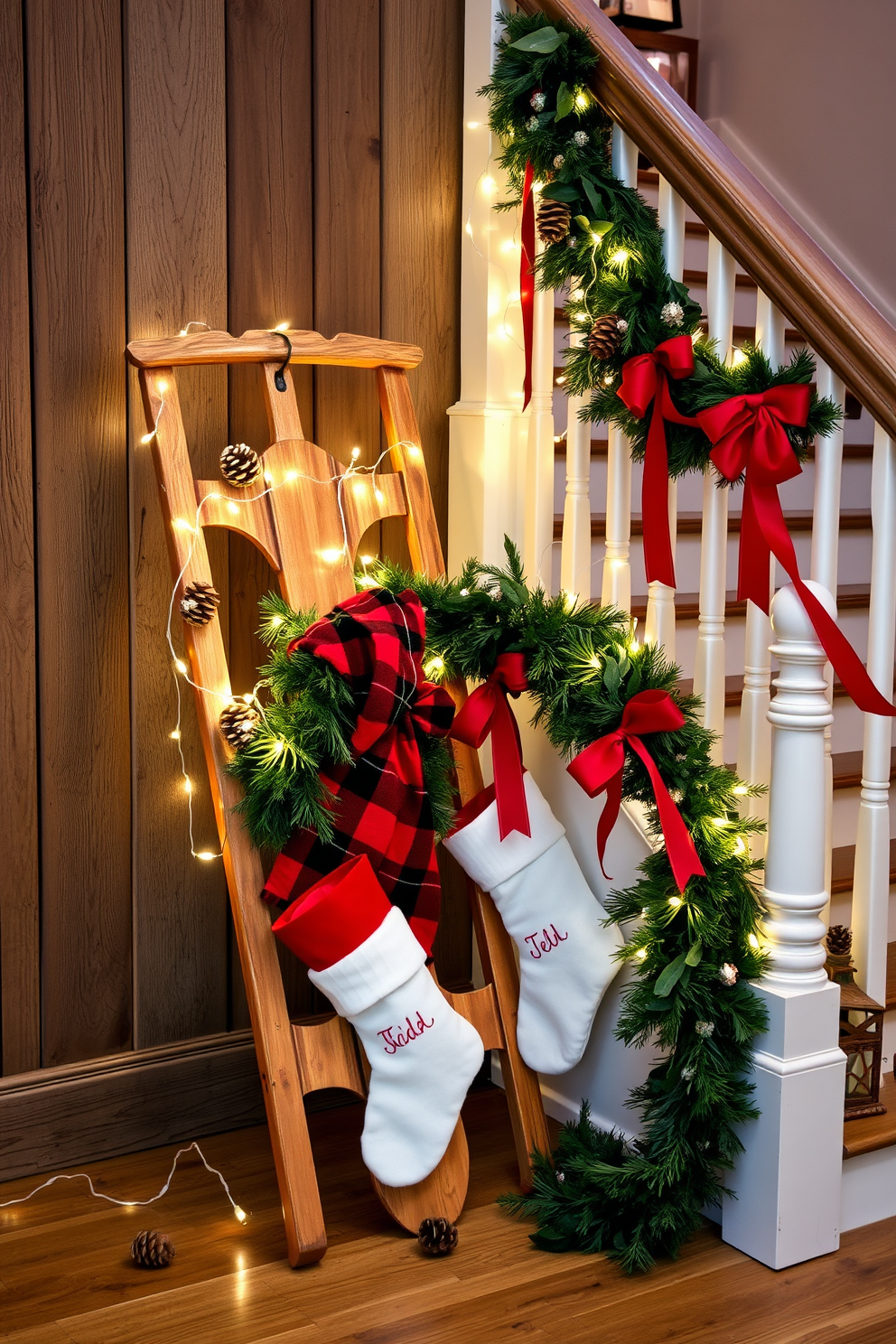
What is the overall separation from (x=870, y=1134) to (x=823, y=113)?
2694 millimetres

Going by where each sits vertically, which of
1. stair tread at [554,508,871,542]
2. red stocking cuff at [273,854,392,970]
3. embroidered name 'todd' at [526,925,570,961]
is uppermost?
stair tread at [554,508,871,542]

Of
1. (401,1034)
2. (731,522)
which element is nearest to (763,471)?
(401,1034)

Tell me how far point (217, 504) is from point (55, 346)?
33 centimetres

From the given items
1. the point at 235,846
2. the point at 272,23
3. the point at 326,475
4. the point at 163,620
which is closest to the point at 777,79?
the point at 272,23

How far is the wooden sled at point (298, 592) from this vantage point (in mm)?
1681

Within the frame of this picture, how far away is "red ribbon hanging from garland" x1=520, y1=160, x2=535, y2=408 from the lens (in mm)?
1959

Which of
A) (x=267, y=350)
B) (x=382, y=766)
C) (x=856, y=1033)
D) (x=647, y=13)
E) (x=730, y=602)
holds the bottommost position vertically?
(x=856, y=1033)

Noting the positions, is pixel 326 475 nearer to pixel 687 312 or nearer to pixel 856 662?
pixel 687 312

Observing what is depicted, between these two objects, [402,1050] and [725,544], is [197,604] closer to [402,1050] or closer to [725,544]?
[402,1050]

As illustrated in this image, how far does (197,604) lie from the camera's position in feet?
5.66

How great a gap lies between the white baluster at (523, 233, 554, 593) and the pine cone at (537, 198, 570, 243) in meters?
0.15

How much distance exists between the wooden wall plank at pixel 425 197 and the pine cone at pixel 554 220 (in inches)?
13.2

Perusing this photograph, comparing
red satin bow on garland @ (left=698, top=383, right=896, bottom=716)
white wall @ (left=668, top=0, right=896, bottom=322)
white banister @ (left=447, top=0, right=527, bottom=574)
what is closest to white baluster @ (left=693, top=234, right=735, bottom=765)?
red satin bow on garland @ (left=698, top=383, right=896, bottom=716)

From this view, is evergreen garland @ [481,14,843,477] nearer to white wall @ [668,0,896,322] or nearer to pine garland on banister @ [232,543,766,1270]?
pine garland on banister @ [232,543,766,1270]
